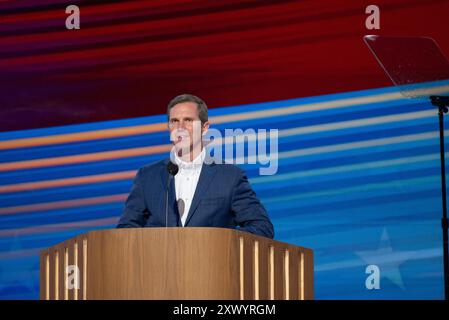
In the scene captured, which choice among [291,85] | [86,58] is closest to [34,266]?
[86,58]

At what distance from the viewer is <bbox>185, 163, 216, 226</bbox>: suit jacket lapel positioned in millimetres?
4574

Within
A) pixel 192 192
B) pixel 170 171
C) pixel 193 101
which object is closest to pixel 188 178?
pixel 192 192

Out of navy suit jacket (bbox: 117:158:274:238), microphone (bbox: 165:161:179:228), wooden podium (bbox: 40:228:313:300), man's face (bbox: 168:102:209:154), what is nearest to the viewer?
wooden podium (bbox: 40:228:313:300)

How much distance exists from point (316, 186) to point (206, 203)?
1.55m

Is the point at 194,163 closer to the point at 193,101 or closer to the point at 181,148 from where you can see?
the point at 181,148

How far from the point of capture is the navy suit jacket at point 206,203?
456cm

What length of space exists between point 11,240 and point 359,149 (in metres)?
2.08

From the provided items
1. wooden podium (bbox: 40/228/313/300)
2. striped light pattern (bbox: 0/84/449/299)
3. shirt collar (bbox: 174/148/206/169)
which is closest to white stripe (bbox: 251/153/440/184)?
striped light pattern (bbox: 0/84/449/299)

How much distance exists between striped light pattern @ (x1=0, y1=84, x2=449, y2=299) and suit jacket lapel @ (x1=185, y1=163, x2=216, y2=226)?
1.32m

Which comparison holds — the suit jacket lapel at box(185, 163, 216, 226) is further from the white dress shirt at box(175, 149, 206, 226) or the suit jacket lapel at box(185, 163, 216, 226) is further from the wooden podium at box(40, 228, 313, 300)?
the wooden podium at box(40, 228, 313, 300)

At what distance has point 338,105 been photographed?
607 cm

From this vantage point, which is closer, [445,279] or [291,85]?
[445,279]

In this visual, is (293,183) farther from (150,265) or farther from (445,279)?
(150,265)
